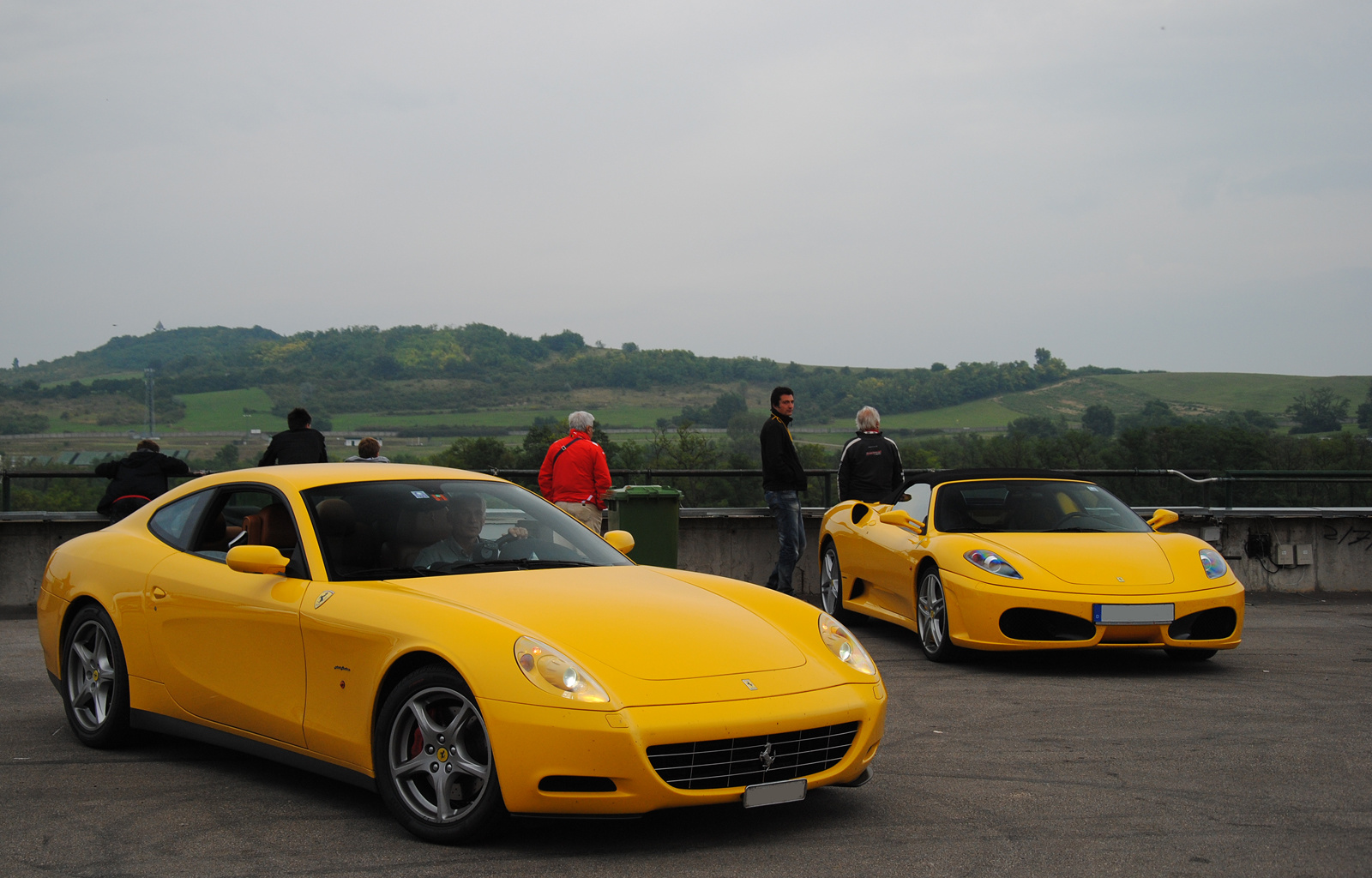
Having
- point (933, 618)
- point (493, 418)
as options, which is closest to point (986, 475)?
point (933, 618)

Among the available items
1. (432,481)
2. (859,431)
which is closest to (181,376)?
(859,431)

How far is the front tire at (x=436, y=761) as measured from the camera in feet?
13.3

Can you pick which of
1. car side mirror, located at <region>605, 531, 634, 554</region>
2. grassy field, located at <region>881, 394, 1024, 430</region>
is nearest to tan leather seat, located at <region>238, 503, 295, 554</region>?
car side mirror, located at <region>605, 531, 634, 554</region>

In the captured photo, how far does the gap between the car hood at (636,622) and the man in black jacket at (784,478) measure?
279 inches

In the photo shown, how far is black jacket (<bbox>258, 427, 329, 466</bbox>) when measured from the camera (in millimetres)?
11703

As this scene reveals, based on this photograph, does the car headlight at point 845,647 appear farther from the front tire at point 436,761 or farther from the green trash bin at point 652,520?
the green trash bin at point 652,520

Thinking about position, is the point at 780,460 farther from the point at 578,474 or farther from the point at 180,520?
the point at 180,520

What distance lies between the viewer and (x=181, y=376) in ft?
270

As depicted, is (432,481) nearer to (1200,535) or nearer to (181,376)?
(1200,535)

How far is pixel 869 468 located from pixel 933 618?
344cm

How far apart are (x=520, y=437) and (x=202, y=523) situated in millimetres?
→ 12258

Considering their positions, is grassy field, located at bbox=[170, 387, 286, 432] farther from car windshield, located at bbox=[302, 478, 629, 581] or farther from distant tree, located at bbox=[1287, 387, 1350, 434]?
car windshield, located at bbox=[302, 478, 629, 581]

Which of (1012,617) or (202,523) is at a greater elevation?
(202,523)

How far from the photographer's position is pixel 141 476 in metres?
12.7
